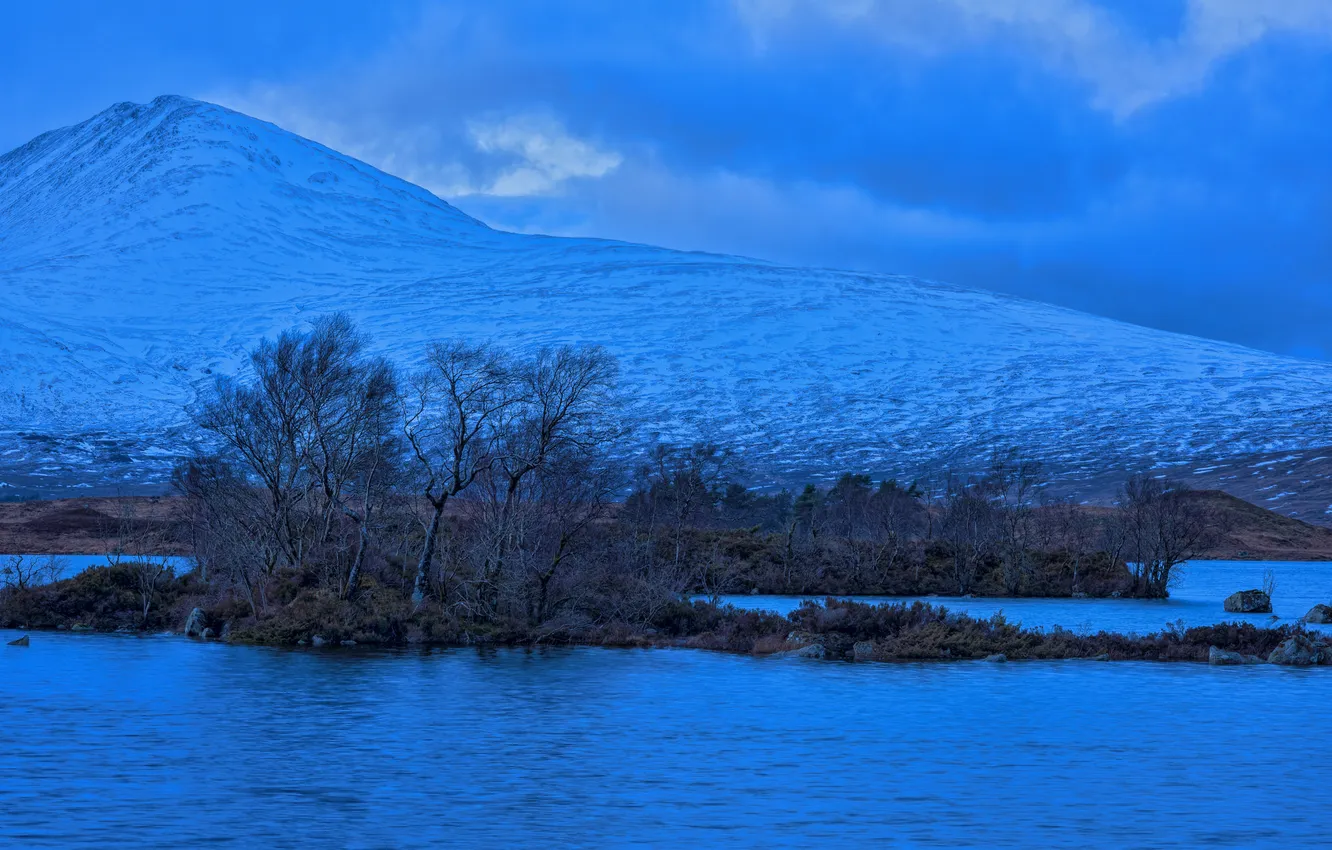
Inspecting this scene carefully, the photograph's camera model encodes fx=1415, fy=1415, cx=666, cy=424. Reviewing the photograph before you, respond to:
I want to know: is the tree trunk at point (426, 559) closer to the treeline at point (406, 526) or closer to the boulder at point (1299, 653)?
the treeline at point (406, 526)

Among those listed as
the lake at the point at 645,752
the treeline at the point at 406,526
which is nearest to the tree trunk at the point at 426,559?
the treeline at the point at 406,526

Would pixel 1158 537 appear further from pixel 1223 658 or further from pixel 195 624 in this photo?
pixel 195 624

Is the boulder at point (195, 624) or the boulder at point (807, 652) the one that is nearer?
the boulder at point (807, 652)

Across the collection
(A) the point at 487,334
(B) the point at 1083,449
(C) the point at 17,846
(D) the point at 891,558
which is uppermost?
(A) the point at 487,334

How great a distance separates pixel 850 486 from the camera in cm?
8856

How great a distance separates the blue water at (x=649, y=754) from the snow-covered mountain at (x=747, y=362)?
99368 millimetres

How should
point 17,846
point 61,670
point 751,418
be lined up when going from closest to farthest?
point 17,846, point 61,670, point 751,418

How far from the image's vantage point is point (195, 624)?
34.8 metres

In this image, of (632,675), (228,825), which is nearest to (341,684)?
(632,675)

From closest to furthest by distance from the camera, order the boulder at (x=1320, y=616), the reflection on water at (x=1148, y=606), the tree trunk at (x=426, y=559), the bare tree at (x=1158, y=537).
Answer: the tree trunk at (x=426, y=559) → the reflection on water at (x=1148, y=606) → the boulder at (x=1320, y=616) → the bare tree at (x=1158, y=537)

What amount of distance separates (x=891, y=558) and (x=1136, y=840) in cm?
4393

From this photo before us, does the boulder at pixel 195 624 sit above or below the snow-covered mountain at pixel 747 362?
below

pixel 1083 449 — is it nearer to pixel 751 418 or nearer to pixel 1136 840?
pixel 751 418

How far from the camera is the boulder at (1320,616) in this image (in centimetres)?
4250
